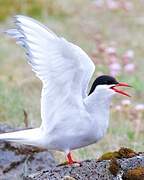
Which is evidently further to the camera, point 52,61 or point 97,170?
point 52,61

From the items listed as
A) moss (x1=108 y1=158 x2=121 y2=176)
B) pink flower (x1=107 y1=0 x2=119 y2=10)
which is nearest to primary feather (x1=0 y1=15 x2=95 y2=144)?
moss (x1=108 y1=158 x2=121 y2=176)

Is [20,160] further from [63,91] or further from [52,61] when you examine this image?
[52,61]

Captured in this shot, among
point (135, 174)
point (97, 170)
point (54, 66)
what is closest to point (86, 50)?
point (54, 66)

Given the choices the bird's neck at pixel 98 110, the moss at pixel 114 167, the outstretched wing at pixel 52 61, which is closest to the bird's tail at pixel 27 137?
the outstretched wing at pixel 52 61

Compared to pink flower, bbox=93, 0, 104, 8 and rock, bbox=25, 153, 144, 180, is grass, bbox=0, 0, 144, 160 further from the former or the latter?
rock, bbox=25, 153, 144, 180

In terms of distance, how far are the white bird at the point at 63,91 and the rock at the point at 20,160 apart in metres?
0.88

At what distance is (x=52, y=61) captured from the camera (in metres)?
4.37

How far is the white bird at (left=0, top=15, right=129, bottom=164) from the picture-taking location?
4332 millimetres

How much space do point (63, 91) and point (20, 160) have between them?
3.85ft

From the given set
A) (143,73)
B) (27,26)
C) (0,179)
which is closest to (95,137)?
(27,26)

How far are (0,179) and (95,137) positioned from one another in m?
1.19

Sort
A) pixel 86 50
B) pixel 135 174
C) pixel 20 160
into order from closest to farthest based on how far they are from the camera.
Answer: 1. pixel 135 174
2. pixel 20 160
3. pixel 86 50

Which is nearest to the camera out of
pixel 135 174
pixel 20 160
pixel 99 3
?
pixel 135 174

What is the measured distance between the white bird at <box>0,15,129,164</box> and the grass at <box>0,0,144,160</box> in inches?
82.1
